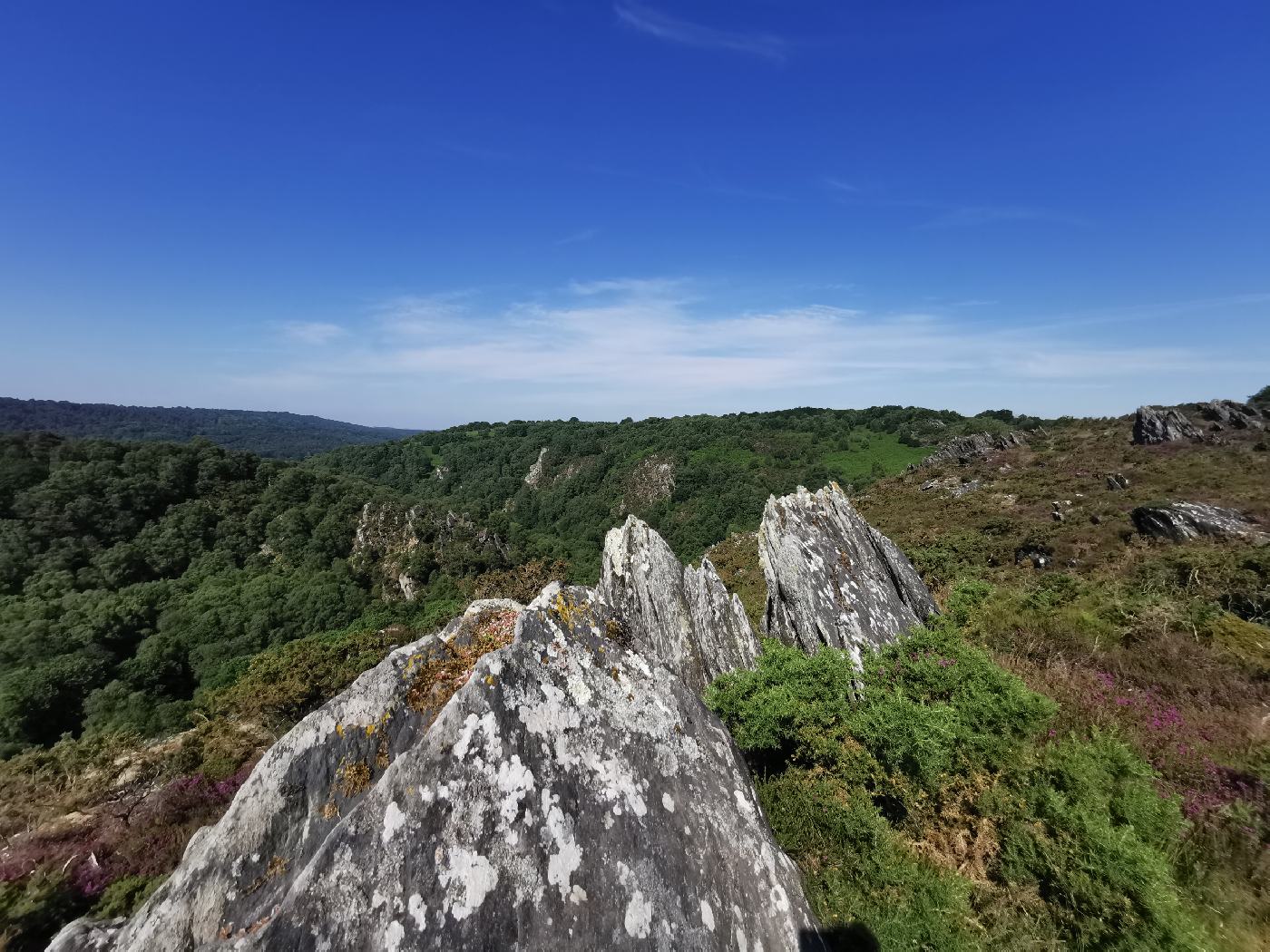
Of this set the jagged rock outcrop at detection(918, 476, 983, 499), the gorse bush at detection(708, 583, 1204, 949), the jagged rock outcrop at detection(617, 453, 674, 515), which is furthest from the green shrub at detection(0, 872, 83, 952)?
the jagged rock outcrop at detection(617, 453, 674, 515)

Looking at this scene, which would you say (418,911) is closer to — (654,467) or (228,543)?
(228,543)

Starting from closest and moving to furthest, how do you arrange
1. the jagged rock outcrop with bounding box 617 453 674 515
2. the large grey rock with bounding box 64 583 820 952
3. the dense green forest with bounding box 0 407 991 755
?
the large grey rock with bounding box 64 583 820 952 < the dense green forest with bounding box 0 407 991 755 < the jagged rock outcrop with bounding box 617 453 674 515

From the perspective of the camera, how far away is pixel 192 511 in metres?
79.2

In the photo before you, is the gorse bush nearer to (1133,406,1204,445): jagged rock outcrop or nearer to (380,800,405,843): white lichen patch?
(380,800,405,843): white lichen patch

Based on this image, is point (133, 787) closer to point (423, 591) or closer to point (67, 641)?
point (67, 641)

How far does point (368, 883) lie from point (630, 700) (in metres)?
2.47

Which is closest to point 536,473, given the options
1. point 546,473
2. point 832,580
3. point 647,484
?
point 546,473

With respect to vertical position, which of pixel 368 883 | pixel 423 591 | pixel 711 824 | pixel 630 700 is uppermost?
pixel 630 700

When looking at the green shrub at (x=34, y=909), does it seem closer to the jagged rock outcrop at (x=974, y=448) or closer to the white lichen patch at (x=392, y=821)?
the white lichen patch at (x=392, y=821)

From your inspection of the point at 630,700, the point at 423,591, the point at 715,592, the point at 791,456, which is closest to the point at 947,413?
the point at 791,456

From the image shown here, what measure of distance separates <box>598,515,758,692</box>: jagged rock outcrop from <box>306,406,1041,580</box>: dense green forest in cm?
6568

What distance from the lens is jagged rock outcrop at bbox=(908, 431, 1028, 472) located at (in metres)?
56.0

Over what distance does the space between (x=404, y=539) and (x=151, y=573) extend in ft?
108

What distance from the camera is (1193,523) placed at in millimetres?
20516
